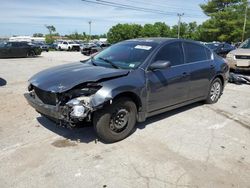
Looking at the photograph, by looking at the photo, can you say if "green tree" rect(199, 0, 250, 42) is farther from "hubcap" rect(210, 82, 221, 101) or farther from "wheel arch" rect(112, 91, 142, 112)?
"wheel arch" rect(112, 91, 142, 112)

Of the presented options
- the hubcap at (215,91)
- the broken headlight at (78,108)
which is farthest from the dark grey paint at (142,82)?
the hubcap at (215,91)

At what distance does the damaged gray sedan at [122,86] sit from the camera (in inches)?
150

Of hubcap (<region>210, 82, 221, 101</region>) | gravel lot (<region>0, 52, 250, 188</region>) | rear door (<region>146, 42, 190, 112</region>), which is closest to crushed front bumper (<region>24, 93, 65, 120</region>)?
gravel lot (<region>0, 52, 250, 188</region>)

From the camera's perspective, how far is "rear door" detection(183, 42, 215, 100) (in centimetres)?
548

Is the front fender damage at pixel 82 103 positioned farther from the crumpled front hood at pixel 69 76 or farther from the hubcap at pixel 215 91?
the hubcap at pixel 215 91

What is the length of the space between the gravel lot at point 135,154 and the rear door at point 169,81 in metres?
0.48

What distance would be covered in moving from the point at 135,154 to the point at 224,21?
4501cm

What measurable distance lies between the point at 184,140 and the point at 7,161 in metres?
2.71

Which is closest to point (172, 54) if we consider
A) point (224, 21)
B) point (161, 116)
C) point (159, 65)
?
point (159, 65)

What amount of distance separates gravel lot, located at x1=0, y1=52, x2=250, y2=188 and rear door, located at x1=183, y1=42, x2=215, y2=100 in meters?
0.59

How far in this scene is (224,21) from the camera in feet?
143

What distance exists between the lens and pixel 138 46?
502 cm

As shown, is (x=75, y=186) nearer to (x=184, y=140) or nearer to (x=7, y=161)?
(x=7, y=161)

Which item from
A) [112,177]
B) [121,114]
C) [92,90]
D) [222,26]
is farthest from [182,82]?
[222,26]
